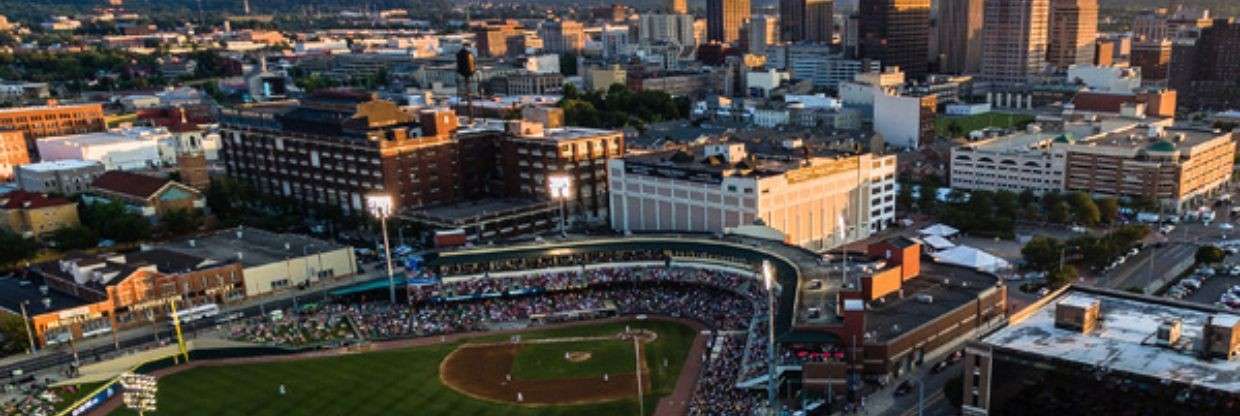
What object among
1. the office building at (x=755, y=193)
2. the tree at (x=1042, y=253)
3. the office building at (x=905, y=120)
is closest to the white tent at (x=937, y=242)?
the office building at (x=755, y=193)

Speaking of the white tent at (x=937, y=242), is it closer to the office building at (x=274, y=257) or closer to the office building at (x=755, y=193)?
the office building at (x=755, y=193)

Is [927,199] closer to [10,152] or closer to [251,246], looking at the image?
[251,246]

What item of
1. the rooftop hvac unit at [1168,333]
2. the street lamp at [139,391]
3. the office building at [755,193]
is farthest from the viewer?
the office building at [755,193]

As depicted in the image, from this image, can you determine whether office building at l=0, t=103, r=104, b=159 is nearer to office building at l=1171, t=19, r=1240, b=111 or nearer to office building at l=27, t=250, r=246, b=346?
office building at l=27, t=250, r=246, b=346

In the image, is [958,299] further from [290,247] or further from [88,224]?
[88,224]

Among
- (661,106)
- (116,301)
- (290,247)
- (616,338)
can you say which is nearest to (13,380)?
(116,301)
